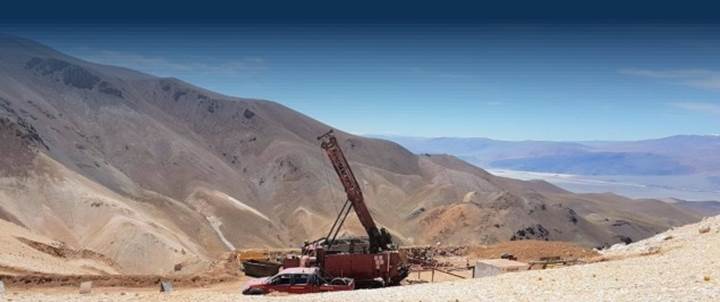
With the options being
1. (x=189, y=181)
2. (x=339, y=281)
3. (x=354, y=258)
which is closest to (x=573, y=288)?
(x=339, y=281)

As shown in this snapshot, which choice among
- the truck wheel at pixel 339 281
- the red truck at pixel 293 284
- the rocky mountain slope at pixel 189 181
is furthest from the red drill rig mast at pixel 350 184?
the rocky mountain slope at pixel 189 181

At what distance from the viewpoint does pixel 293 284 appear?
82.2ft

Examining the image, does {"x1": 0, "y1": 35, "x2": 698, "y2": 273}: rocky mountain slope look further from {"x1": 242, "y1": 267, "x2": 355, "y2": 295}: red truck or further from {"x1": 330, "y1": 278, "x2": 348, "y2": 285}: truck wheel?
{"x1": 242, "y1": 267, "x2": 355, "y2": 295}: red truck

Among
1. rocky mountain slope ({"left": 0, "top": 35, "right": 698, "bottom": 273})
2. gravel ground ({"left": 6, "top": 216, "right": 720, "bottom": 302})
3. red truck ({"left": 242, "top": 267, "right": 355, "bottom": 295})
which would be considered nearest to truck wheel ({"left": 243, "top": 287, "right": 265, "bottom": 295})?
red truck ({"left": 242, "top": 267, "right": 355, "bottom": 295})

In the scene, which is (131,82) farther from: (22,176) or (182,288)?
(182,288)

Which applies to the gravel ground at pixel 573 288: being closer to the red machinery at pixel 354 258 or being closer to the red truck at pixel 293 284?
the red truck at pixel 293 284

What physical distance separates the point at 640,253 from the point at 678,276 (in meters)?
11.9

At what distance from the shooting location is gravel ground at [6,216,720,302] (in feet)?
59.0

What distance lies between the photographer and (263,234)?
311 feet

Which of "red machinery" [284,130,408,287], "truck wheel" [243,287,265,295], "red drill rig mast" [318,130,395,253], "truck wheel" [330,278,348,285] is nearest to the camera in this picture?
"truck wheel" [243,287,265,295]

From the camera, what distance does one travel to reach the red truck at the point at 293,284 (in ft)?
80.2

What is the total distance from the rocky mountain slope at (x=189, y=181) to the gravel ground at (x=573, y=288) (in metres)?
30.3

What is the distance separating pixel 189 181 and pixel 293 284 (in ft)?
286

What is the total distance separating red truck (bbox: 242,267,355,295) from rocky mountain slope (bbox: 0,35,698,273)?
84.3ft
